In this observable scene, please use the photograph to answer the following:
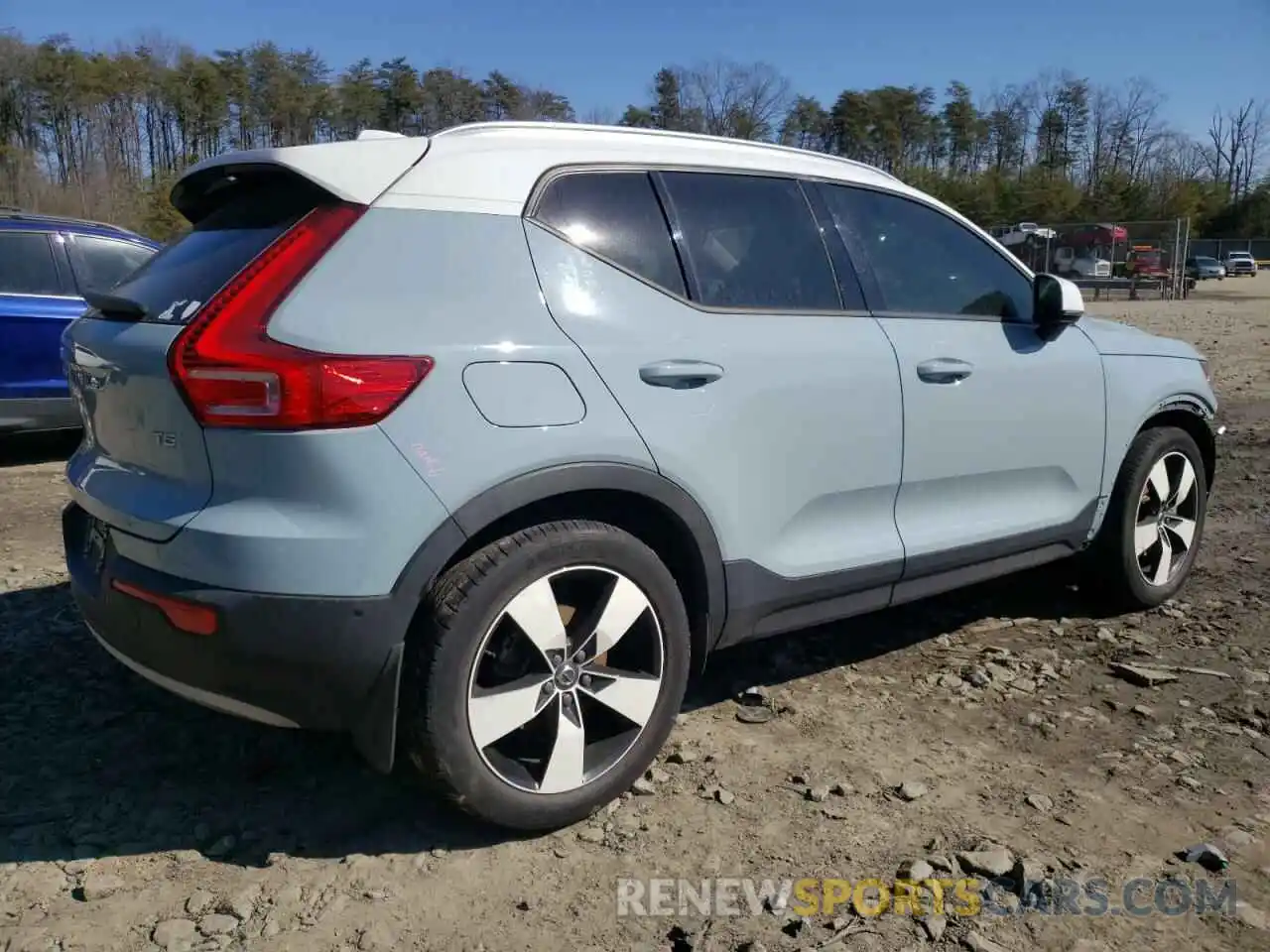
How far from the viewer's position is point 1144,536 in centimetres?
443

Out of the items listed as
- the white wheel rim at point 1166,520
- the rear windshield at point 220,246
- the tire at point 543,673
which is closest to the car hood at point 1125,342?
the white wheel rim at point 1166,520

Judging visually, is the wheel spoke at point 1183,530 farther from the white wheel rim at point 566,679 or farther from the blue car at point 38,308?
the blue car at point 38,308

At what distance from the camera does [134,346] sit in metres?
2.58

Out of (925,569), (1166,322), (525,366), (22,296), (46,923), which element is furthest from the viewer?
(1166,322)

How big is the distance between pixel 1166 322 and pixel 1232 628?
63.0 feet

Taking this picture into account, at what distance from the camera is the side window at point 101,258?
24.8 ft

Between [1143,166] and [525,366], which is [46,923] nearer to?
[525,366]

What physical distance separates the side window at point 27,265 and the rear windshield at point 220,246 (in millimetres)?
5165

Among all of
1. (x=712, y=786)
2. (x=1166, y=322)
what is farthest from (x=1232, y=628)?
(x=1166, y=322)

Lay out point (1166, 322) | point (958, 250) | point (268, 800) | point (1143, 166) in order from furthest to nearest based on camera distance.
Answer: point (1143, 166)
point (1166, 322)
point (958, 250)
point (268, 800)

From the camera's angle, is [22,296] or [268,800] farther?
[22,296]

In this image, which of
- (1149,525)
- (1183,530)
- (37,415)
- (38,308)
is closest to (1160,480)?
(1149,525)

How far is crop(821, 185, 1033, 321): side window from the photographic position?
3561mm

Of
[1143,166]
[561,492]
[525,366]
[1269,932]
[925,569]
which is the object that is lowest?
[1269,932]
